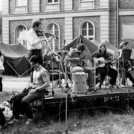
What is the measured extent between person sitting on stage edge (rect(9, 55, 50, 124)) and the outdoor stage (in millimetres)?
371

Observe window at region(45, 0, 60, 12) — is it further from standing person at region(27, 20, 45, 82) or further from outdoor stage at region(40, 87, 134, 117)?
standing person at region(27, 20, 45, 82)

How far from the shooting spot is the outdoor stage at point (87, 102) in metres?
6.88

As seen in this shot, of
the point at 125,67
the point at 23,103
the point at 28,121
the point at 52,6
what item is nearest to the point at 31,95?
the point at 23,103

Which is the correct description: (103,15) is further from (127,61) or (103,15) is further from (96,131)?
(96,131)

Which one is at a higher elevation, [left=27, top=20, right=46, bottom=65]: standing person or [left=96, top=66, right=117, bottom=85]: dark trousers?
[left=27, top=20, right=46, bottom=65]: standing person

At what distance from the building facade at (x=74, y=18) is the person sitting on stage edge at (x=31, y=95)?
15.9 meters

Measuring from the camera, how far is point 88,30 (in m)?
23.5

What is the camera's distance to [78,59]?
8.16 meters

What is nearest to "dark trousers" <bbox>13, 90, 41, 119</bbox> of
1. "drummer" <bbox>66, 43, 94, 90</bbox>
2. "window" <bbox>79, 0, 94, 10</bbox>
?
"drummer" <bbox>66, 43, 94, 90</bbox>

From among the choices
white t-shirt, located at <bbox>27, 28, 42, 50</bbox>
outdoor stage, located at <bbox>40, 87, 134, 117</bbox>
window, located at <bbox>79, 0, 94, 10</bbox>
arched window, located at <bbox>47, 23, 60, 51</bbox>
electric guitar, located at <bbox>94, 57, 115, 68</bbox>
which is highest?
window, located at <bbox>79, 0, 94, 10</bbox>

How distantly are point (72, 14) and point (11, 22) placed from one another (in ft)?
15.8

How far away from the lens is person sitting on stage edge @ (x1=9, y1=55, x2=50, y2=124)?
6.30 m

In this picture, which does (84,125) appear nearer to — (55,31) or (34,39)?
(34,39)

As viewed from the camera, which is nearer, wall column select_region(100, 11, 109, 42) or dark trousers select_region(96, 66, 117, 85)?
dark trousers select_region(96, 66, 117, 85)
